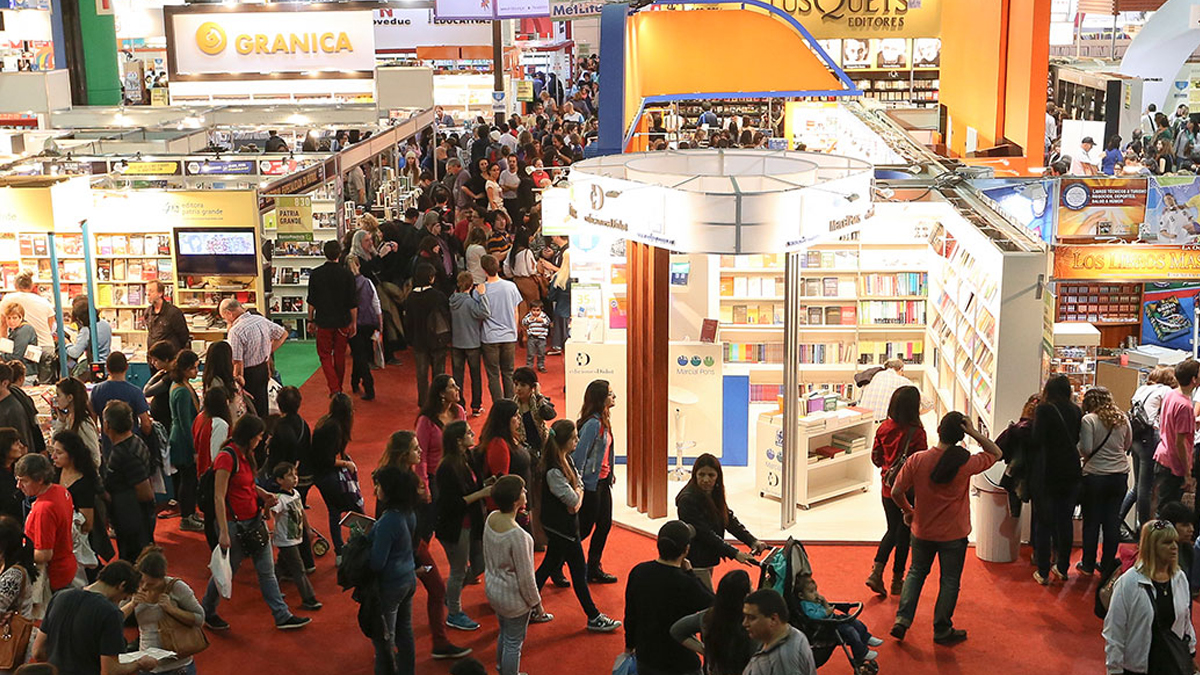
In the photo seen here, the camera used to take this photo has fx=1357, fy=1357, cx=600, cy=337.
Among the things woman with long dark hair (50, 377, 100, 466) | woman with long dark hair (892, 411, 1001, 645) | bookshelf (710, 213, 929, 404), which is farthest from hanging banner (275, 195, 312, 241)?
woman with long dark hair (892, 411, 1001, 645)

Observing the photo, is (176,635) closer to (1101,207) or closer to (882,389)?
(882,389)

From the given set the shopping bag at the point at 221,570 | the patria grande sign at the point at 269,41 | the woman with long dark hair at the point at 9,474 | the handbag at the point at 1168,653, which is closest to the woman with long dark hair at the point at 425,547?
the shopping bag at the point at 221,570

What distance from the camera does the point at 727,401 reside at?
9.98m

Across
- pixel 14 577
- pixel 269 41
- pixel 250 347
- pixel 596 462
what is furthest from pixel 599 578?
pixel 269 41

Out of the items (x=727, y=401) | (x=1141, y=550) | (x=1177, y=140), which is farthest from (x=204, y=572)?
(x=1177, y=140)

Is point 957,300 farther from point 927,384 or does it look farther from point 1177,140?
point 1177,140

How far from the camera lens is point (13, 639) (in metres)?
5.91

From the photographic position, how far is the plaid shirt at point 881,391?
9633 mm

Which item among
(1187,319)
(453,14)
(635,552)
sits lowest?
(635,552)

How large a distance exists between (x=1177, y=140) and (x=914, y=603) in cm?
1489

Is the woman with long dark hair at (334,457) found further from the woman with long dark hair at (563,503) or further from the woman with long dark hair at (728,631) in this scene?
the woman with long dark hair at (728,631)

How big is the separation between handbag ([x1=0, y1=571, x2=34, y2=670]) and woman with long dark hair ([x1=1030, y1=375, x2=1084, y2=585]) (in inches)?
208

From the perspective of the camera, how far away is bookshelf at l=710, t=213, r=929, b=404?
36.1 ft

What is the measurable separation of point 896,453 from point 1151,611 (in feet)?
7.12
